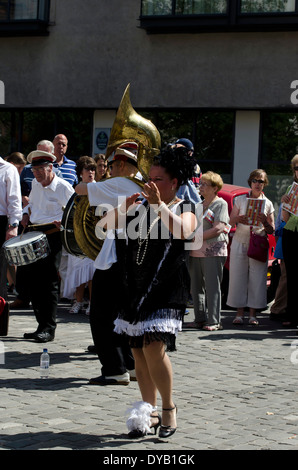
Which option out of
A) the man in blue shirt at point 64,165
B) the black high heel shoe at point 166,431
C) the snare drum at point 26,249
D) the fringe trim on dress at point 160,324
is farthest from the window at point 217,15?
the black high heel shoe at point 166,431

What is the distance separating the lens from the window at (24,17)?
20.0 m

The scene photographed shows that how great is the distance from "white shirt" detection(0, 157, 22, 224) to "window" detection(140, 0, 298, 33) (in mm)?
10140

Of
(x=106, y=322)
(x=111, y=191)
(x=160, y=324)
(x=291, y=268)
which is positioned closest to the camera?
(x=160, y=324)

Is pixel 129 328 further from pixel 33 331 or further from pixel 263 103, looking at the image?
pixel 263 103

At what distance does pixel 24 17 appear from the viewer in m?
20.2

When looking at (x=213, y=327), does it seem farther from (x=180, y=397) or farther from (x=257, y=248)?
(x=180, y=397)

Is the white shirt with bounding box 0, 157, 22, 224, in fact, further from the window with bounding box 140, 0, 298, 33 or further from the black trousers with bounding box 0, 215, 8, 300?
the window with bounding box 140, 0, 298, 33

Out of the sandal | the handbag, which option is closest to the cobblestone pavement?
the sandal

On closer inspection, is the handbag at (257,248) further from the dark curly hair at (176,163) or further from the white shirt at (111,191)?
the dark curly hair at (176,163)

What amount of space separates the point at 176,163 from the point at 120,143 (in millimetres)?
1986

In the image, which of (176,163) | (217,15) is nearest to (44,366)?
(176,163)

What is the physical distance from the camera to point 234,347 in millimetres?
9555

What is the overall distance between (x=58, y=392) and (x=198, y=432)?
1595mm
